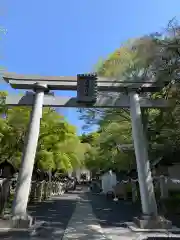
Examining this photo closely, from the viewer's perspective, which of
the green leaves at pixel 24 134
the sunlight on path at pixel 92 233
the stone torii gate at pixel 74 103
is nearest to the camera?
the sunlight on path at pixel 92 233

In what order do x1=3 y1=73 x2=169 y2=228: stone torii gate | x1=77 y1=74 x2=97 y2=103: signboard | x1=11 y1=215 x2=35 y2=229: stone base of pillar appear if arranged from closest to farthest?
→ x1=11 y1=215 x2=35 y2=229: stone base of pillar, x1=3 y1=73 x2=169 y2=228: stone torii gate, x1=77 y1=74 x2=97 y2=103: signboard

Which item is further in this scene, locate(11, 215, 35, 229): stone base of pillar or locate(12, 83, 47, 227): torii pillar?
locate(12, 83, 47, 227): torii pillar

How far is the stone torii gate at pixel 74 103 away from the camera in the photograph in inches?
389

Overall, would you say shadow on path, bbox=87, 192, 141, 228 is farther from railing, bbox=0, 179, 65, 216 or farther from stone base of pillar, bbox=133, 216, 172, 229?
railing, bbox=0, 179, 65, 216

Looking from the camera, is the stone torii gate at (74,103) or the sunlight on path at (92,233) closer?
the sunlight on path at (92,233)

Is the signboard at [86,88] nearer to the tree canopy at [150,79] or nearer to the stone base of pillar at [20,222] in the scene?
the tree canopy at [150,79]

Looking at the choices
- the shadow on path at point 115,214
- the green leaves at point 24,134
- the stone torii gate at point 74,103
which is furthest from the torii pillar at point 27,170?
the green leaves at point 24,134

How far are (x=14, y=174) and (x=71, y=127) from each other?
7071 millimetres

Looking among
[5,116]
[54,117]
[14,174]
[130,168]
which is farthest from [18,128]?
[130,168]

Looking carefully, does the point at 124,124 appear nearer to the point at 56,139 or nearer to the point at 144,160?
the point at 56,139

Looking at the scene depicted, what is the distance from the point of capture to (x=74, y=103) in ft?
38.0

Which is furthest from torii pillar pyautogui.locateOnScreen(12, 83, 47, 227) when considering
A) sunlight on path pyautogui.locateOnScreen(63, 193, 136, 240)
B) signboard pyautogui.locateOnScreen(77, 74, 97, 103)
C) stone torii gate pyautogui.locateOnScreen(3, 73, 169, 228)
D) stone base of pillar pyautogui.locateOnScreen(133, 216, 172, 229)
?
stone base of pillar pyautogui.locateOnScreen(133, 216, 172, 229)

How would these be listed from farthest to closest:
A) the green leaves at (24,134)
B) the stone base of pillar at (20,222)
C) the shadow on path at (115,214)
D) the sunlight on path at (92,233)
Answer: the green leaves at (24,134), the shadow on path at (115,214), the stone base of pillar at (20,222), the sunlight on path at (92,233)

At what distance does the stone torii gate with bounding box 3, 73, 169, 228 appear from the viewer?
9883 millimetres
